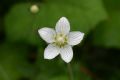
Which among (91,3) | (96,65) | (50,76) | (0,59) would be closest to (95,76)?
(96,65)

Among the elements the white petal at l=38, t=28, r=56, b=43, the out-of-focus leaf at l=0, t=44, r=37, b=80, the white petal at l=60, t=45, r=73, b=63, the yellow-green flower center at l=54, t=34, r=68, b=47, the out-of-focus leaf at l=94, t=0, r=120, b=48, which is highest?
the white petal at l=38, t=28, r=56, b=43

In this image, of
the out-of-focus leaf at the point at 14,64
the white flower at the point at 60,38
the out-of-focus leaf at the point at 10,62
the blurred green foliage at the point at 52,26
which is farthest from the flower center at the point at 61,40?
the out-of-focus leaf at the point at 10,62

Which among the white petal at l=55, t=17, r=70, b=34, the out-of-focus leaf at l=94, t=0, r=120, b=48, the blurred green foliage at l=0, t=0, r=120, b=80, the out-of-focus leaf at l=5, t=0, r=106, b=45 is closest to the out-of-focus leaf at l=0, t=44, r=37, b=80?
the blurred green foliage at l=0, t=0, r=120, b=80

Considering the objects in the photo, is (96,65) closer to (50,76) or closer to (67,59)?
(50,76)

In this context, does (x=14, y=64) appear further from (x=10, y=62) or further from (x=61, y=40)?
(x=61, y=40)

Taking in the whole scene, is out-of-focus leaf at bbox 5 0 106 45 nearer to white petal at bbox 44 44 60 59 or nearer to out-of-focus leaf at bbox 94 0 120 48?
out-of-focus leaf at bbox 94 0 120 48

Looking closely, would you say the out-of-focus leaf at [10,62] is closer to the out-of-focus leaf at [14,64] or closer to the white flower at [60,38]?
the out-of-focus leaf at [14,64]
